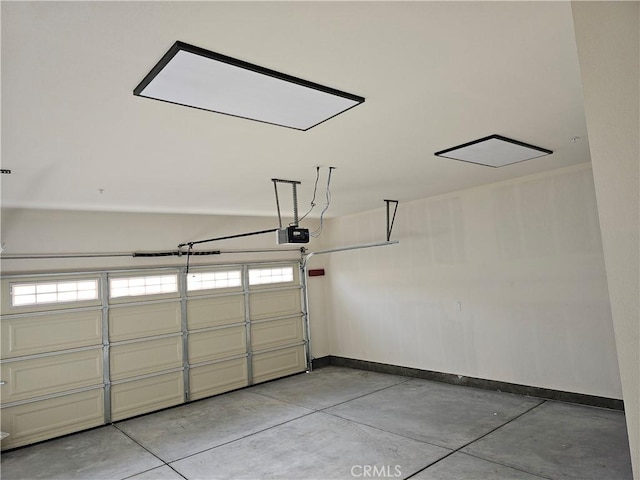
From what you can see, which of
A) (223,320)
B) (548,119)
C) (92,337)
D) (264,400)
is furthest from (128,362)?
(548,119)

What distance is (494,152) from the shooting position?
3891 mm

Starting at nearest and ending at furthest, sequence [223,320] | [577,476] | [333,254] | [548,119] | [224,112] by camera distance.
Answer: [224,112]
[548,119]
[577,476]
[223,320]
[333,254]

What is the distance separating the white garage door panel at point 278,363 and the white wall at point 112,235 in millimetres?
1695

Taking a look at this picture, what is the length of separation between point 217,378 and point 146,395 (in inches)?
43.4

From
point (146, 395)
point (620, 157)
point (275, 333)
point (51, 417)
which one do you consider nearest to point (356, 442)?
point (146, 395)

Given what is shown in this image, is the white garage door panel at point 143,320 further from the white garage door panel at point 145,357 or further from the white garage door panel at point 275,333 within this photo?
the white garage door panel at point 275,333

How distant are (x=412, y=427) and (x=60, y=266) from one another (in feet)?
15.4

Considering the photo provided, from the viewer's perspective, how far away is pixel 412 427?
4.76 m

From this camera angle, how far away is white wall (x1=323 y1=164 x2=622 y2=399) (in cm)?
490

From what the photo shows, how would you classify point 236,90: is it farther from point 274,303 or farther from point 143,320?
point 274,303

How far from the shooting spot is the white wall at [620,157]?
104 cm

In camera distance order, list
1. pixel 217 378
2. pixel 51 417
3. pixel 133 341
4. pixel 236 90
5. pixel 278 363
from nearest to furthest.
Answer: pixel 236 90
pixel 51 417
pixel 133 341
pixel 217 378
pixel 278 363

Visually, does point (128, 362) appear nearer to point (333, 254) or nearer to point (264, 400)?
point (264, 400)

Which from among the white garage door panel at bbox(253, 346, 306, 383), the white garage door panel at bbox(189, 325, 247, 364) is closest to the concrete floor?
the white garage door panel at bbox(189, 325, 247, 364)
